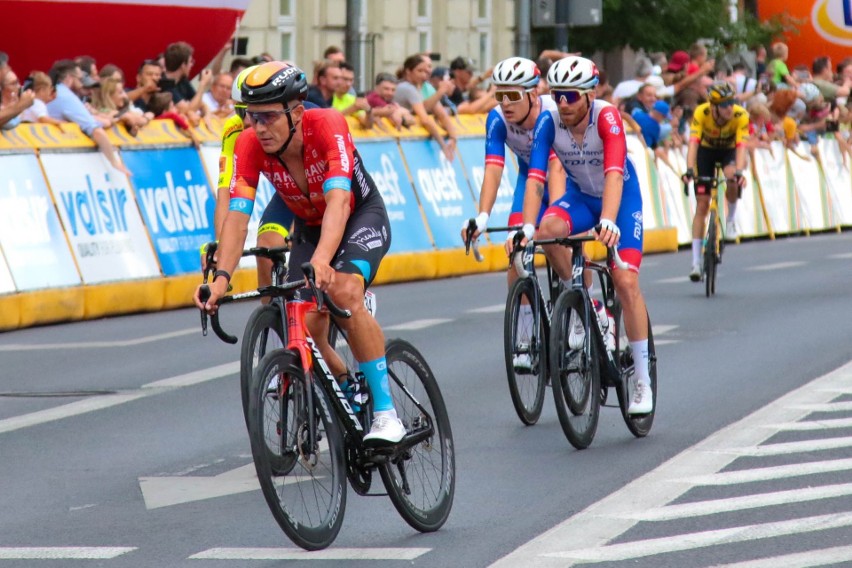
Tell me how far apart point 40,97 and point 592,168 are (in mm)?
8147

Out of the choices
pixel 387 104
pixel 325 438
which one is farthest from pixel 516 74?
pixel 387 104

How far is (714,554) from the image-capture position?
274 inches

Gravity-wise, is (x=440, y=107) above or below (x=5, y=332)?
above

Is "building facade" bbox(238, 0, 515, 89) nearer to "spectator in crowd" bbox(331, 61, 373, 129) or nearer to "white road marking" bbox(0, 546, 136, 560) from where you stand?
"spectator in crowd" bbox(331, 61, 373, 129)

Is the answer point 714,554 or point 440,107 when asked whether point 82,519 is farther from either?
point 440,107

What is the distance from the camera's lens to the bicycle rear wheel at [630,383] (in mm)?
9828

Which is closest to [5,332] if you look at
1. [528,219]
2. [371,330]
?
[528,219]

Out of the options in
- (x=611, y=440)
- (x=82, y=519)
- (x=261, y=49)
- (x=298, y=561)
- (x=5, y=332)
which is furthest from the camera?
(x=261, y=49)

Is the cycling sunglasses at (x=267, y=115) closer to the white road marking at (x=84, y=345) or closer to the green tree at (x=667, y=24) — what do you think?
the white road marking at (x=84, y=345)

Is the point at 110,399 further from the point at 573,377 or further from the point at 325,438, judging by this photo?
the point at 325,438

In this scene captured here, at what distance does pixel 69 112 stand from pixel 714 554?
35.7 ft

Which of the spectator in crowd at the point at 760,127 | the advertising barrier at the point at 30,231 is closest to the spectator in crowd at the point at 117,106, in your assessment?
the advertising barrier at the point at 30,231

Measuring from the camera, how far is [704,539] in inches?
284

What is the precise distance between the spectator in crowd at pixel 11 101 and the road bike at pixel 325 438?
8447 millimetres
